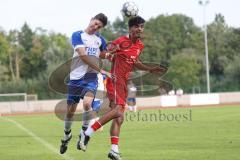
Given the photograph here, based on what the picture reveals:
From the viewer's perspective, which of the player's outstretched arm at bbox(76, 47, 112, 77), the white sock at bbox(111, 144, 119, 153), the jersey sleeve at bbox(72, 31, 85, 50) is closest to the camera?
the white sock at bbox(111, 144, 119, 153)

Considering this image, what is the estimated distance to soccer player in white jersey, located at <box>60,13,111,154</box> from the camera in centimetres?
1138

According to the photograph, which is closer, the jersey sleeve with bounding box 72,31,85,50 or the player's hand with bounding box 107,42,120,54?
the player's hand with bounding box 107,42,120,54

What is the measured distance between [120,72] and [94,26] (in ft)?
3.70

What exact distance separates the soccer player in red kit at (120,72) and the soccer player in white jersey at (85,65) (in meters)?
0.22

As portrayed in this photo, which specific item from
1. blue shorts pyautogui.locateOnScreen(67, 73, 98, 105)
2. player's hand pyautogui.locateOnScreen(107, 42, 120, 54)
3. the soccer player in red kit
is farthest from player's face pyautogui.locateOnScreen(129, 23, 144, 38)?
blue shorts pyautogui.locateOnScreen(67, 73, 98, 105)

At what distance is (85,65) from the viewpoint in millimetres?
Result: 11852

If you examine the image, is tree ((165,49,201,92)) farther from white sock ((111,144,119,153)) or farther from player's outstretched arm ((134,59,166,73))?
white sock ((111,144,119,153))

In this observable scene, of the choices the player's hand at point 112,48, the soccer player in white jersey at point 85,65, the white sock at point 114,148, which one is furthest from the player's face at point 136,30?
the white sock at point 114,148

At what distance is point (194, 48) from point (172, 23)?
12007 mm

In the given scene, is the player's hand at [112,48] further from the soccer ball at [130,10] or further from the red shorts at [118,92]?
the soccer ball at [130,10]

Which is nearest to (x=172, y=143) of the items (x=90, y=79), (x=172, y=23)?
(x=90, y=79)

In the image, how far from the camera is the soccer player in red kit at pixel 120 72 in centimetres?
1072

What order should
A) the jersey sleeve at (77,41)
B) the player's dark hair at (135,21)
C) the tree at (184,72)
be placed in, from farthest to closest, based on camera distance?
the tree at (184,72)
the jersey sleeve at (77,41)
the player's dark hair at (135,21)

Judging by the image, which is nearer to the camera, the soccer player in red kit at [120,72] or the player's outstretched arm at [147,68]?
the soccer player in red kit at [120,72]
